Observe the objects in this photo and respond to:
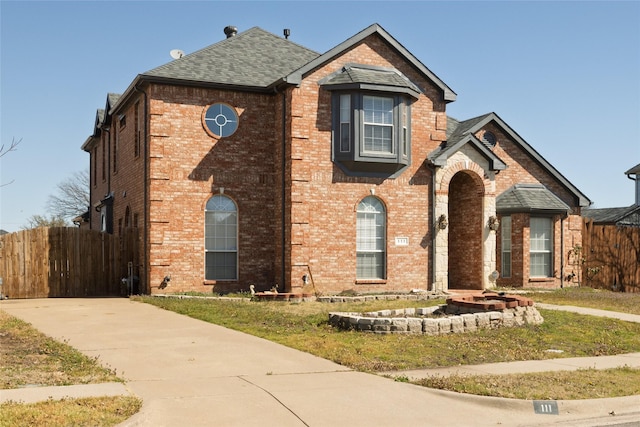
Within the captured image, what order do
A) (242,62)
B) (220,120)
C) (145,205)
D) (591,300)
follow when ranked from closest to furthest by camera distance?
(591,300)
(145,205)
(220,120)
(242,62)

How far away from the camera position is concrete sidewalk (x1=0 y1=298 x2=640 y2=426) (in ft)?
24.3

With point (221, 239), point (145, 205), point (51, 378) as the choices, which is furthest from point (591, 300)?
point (51, 378)

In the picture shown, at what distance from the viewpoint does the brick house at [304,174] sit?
21.1 metres

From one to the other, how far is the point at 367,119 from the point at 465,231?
592cm

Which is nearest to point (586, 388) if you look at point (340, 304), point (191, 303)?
point (340, 304)

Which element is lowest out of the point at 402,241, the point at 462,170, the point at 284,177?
the point at 402,241

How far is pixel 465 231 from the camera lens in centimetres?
2428

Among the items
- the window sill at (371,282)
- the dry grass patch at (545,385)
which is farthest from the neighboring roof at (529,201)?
the dry grass patch at (545,385)

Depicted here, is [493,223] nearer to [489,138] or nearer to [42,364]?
[489,138]

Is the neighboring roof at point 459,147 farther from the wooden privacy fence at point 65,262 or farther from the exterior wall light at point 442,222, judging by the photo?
the wooden privacy fence at point 65,262

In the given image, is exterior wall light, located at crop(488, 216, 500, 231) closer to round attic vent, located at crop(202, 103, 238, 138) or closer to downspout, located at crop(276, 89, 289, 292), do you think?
downspout, located at crop(276, 89, 289, 292)

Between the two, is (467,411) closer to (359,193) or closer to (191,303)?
(191,303)

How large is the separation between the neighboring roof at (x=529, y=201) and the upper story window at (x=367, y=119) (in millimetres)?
5505

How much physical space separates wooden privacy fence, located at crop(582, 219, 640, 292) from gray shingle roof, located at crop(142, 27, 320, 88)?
43.7 feet
